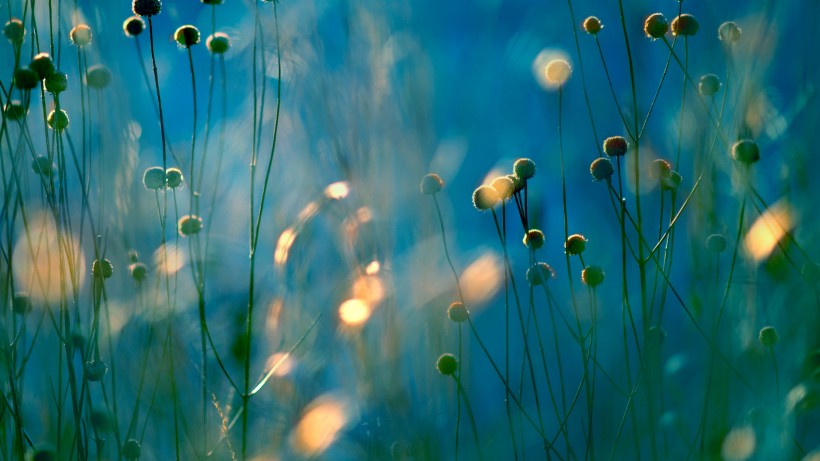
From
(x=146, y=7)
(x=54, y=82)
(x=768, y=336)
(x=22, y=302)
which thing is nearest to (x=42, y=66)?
(x=54, y=82)

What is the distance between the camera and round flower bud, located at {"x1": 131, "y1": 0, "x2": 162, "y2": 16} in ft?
3.43

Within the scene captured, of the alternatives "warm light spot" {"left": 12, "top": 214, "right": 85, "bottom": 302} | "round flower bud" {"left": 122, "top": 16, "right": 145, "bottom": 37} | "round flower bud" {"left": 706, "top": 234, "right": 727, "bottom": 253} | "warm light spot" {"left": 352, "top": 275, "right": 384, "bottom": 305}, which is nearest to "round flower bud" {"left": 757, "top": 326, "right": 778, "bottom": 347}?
"round flower bud" {"left": 706, "top": 234, "right": 727, "bottom": 253}

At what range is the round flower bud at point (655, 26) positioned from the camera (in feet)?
3.50

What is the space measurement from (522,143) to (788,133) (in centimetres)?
42

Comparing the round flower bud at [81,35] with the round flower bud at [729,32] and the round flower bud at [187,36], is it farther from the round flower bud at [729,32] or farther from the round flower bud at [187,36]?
the round flower bud at [729,32]

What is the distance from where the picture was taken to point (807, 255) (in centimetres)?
86

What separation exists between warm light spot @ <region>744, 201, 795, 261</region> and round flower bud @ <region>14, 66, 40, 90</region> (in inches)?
29.2

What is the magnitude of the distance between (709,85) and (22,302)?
2.89 feet

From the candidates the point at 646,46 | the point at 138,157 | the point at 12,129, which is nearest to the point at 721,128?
the point at 646,46

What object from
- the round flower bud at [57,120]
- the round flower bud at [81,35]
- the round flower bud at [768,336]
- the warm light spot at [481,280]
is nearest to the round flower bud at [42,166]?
the round flower bud at [57,120]

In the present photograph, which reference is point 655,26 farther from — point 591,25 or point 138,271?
point 138,271

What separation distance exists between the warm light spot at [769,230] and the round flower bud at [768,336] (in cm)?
16

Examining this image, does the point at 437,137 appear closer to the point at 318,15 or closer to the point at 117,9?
the point at 318,15

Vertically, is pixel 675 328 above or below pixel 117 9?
below
